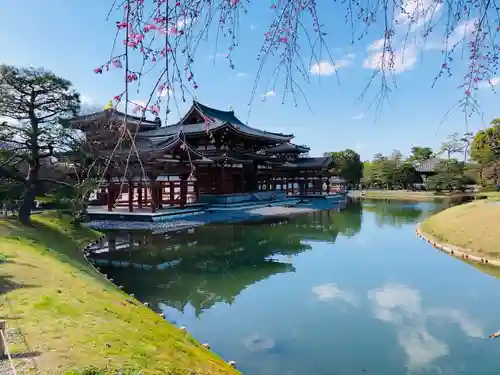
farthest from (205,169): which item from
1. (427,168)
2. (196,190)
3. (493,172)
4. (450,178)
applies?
(427,168)

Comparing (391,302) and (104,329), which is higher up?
(104,329)

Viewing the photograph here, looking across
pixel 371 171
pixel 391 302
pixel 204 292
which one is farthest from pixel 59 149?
pixel 371 171

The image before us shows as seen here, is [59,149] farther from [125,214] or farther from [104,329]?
[104,329]

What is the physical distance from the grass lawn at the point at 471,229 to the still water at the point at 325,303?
0.93 metres

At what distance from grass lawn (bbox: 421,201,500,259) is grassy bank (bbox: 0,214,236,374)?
9.68 metres

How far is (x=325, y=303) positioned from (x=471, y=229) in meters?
8.15

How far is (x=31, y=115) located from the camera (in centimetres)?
1124

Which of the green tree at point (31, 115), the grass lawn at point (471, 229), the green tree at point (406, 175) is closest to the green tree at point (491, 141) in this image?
the green tree at point (406, 175)

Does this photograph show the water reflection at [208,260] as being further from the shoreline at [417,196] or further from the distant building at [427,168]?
the distant building at [427,168]

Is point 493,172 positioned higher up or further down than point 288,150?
further down

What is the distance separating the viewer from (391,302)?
695cm

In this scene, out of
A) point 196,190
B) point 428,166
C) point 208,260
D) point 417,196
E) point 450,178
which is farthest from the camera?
point 428,166

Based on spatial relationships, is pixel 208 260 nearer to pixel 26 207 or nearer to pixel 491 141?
pixel 26 207

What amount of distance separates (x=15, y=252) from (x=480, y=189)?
134 feet
